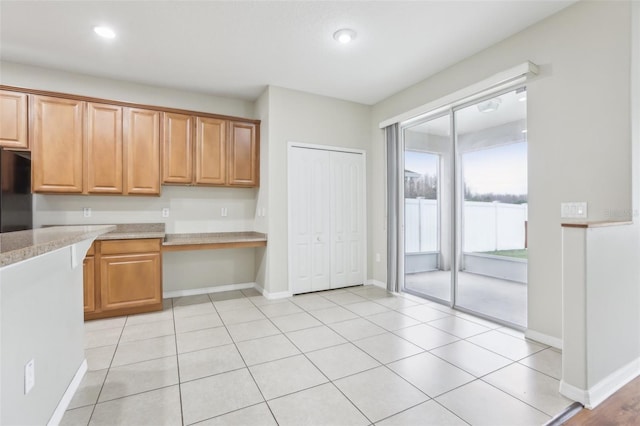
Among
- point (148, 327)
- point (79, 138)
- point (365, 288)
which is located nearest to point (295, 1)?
point (79, 138)

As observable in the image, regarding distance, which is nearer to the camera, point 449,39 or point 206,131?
point 449,39

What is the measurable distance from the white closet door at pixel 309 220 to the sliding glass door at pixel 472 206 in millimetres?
1186

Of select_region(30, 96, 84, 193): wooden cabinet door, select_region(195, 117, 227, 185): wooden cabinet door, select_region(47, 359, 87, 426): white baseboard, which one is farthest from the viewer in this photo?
select_region(195, 117, 227, 185): wooden cabinet door

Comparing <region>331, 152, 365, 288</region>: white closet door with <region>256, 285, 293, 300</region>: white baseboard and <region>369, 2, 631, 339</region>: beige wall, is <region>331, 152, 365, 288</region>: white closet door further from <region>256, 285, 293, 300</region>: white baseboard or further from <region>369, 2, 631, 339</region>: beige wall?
<region>369, 2, 631, 339</region>: beige wall

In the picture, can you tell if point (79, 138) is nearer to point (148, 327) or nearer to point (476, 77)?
point (148, 327)

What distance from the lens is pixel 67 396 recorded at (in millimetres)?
1886

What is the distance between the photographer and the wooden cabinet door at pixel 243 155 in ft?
14.1

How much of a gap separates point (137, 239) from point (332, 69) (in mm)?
3025

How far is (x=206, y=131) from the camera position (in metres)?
4.14

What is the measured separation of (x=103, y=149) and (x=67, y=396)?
9.08ft

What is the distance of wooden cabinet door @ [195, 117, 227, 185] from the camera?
4.10 m

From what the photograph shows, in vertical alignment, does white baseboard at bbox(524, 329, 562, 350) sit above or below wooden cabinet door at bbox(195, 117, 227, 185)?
below

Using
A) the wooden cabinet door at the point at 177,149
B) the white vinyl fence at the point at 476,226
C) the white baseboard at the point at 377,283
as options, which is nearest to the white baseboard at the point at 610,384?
the white vinyl fence at the point at 476,226

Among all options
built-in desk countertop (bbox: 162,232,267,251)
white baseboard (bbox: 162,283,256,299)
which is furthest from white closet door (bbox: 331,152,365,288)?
white baseboard (bbox: 162,283,256,299)
